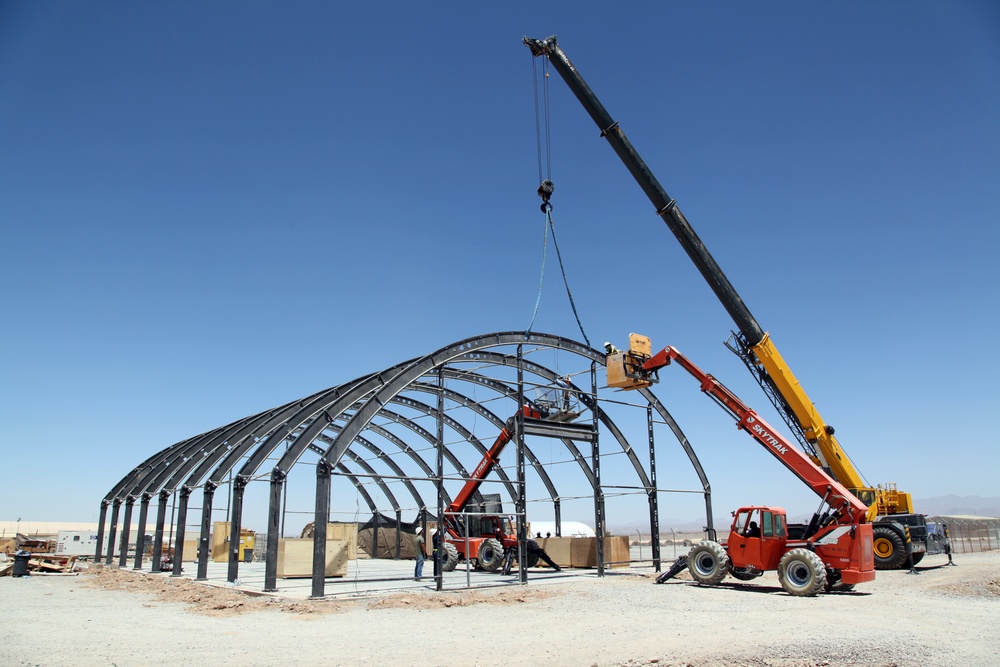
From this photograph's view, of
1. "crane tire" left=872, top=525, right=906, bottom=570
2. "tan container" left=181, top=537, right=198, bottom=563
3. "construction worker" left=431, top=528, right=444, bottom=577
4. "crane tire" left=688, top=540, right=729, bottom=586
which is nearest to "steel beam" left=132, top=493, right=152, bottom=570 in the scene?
"tan container" left=181, top=537, right=198, bottom=563

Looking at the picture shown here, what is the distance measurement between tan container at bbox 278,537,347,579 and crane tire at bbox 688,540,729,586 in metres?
11.1

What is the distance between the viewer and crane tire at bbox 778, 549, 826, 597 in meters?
17.1

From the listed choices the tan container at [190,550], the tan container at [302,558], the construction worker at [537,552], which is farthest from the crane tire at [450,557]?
the tan container at [190,550]

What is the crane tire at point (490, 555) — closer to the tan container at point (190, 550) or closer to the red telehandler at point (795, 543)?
the red telehandler at point (795, 543)

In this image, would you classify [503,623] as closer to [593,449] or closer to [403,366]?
[403,366]

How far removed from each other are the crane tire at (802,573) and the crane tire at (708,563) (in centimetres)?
175

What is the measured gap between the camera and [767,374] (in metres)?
23.0

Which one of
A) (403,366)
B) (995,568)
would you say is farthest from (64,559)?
(995,568)

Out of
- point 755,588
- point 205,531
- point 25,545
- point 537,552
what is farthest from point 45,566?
point 755,588

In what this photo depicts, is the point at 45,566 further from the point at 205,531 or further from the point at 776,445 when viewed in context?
the point at 776,445

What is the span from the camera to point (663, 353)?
2216 cm

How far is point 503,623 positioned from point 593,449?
11.5 m

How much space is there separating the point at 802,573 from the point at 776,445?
13.1 ft

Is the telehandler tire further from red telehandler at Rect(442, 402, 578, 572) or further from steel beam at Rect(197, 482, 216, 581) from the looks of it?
steel beam at Rect(197, 482, 216, 581)
